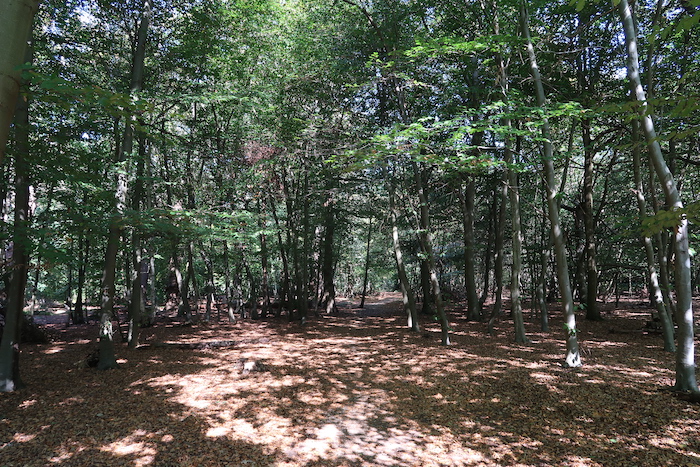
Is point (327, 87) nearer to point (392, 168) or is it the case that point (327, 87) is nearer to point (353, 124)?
point (353, 124)

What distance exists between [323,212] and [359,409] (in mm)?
12176

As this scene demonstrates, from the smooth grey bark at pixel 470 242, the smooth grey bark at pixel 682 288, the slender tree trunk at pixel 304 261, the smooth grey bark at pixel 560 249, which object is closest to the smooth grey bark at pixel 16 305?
the smooth grey bark at pixel 560 249

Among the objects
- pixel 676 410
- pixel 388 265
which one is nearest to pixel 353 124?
pixel 676 410

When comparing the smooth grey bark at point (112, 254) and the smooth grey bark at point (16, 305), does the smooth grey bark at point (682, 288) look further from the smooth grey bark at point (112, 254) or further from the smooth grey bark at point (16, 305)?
the smooth grey bark at point (16, 305)

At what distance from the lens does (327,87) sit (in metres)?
14.2

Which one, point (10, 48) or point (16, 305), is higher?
point (10, 48)

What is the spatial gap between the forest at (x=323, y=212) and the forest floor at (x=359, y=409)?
46mm

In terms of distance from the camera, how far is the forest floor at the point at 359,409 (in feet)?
14.6

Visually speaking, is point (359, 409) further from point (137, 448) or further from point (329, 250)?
point (329, 250)

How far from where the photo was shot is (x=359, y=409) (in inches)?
239

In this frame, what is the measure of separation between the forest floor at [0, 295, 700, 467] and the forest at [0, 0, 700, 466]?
5 cm

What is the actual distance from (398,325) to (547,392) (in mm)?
10016

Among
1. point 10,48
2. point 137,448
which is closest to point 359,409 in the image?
point 137,448

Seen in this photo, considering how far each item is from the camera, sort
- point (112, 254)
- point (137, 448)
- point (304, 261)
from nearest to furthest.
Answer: point (137, 448) < point (112, 254) < point (304, 261)
